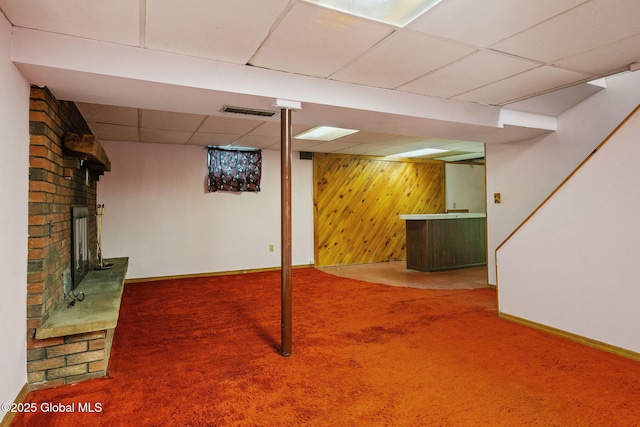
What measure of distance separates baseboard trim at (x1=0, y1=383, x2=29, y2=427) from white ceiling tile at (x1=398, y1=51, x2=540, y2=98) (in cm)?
342

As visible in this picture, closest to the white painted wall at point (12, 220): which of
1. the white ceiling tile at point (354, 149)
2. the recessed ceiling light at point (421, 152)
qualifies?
the white ceiling tile at point (354, 149)

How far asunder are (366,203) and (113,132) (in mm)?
4541

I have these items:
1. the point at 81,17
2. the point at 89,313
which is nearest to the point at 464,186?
the point at 89,313

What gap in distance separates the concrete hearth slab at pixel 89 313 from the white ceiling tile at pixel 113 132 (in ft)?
6.38

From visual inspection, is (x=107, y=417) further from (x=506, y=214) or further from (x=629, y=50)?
(x=506, y=214)

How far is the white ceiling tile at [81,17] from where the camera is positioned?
182 centimetres

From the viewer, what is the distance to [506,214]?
16.1ft

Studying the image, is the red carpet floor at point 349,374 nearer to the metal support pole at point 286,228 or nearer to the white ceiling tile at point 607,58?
the metal support pole at point 286,228

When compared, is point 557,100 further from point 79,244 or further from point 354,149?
point 79,244

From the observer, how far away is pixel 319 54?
246cm

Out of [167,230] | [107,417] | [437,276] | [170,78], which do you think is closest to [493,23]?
[170,78]

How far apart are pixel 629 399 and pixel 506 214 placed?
10.1 feet

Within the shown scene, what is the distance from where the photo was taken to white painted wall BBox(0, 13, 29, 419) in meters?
1.87

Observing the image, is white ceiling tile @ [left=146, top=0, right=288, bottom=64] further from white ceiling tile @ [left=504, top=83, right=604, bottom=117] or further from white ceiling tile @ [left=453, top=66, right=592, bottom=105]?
white ceiling tile @ [left=504, top=83, right=604, bottom=117]
